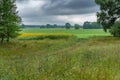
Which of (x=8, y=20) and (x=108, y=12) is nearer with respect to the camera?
(x=8, y=20)

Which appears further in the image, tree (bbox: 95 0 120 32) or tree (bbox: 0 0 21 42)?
tree (bbox: 95 0 120 32)

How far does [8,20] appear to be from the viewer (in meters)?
49.4

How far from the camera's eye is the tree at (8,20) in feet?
161

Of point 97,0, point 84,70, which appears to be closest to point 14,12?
point 97,0

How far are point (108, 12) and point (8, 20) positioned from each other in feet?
69.4

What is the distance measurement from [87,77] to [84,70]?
833 mm

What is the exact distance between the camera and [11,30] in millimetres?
49281

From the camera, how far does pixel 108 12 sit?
195ft

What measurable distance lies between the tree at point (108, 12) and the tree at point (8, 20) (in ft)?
56.7

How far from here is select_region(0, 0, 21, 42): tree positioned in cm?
4912

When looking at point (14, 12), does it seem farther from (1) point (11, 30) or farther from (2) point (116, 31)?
(2) point (116, 31)

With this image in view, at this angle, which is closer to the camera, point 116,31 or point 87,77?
point 87,77

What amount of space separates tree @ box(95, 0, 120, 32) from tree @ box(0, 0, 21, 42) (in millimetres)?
17270

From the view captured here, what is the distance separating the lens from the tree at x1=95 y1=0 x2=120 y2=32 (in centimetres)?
5831
